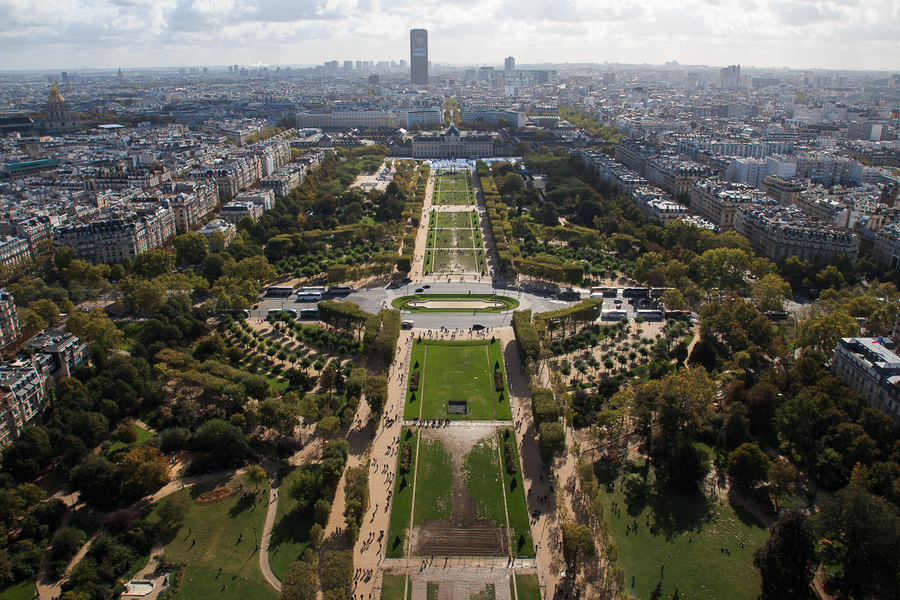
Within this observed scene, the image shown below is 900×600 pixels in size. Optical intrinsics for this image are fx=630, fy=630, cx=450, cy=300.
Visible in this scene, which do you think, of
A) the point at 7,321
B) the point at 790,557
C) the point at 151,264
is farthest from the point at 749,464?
the point at 151,264

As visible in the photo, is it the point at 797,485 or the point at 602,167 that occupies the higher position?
the point at 602,167

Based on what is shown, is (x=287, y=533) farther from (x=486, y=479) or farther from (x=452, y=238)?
(x=452, y=238)

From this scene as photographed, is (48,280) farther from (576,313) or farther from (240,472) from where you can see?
(576,313)

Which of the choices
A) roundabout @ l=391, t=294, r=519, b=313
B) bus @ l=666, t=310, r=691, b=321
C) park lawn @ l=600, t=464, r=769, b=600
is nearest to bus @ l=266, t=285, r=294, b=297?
roundabout @ l=391, t=294, r=519, b=313

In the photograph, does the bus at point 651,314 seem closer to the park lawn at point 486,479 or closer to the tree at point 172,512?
the park lawn at point 486,479

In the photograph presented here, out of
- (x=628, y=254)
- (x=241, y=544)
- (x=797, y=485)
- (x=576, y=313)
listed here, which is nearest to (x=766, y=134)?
(x=628, y=254)
